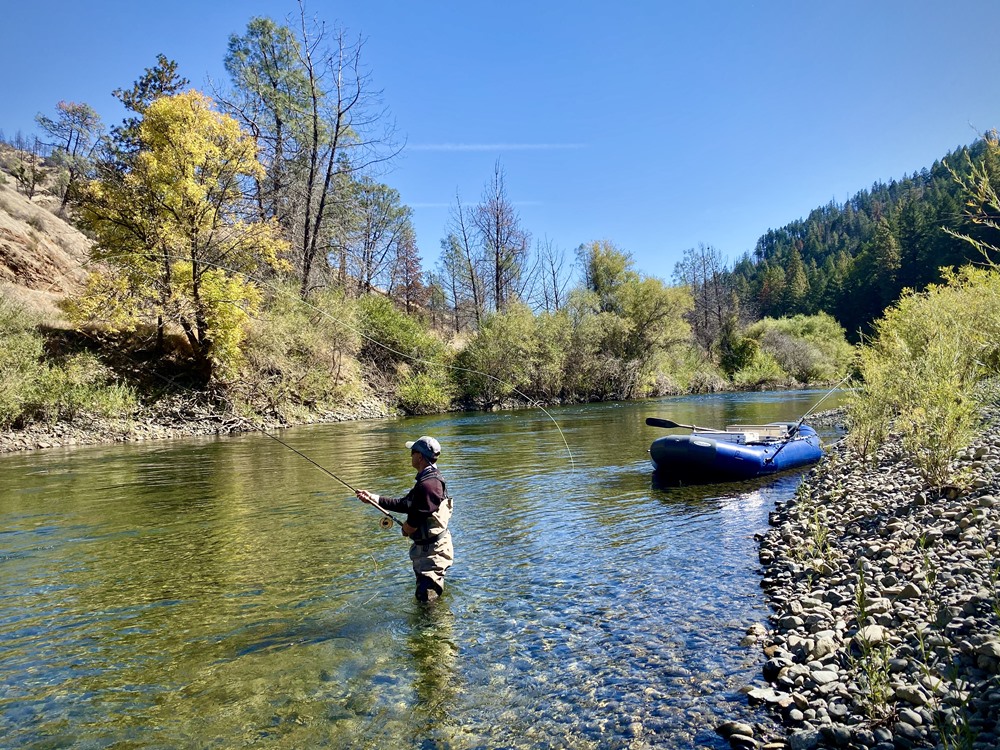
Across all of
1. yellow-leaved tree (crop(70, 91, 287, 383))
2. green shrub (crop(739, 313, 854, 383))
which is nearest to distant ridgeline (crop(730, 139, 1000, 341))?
green shrub (crop(739, 313, 854, 383))

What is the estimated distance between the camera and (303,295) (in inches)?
1192

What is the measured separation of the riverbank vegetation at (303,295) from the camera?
22.2m

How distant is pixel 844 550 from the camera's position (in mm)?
6453

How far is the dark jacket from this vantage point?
5551 mm

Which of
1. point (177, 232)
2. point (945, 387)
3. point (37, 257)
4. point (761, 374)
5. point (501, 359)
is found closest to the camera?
point (945, 387)

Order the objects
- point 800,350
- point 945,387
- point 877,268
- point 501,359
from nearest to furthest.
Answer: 1. point 945,387
2. point 501,359
3. point 800,350
4. point 877,268

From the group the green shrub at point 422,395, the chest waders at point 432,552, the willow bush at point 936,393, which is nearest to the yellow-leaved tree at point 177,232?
the green shrub at point 422,395

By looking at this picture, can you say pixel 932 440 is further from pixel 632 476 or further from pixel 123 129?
pixel 123 129

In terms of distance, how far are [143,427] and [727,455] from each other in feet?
63.5

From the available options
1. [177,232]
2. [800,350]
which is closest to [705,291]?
[800,350]

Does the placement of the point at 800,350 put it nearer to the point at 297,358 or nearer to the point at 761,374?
the point at 761,374

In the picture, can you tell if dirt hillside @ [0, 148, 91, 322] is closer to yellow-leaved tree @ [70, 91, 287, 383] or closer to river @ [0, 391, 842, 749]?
yellow-leaved tree @ [70, 91, 287, 383]

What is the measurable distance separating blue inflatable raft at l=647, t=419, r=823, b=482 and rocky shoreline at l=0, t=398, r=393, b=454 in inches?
612

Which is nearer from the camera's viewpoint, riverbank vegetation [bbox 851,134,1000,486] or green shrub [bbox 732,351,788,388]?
riverbank vegetation [bbox 851,134,1000,486]
